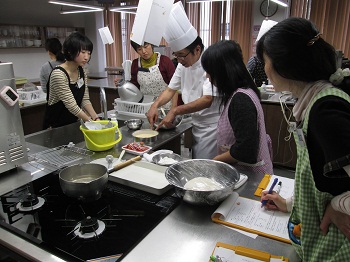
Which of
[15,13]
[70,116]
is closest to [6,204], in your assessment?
[70,116]

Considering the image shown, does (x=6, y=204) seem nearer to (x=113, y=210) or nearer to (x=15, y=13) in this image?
(x=113, y=210)

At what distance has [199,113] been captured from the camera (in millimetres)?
1927

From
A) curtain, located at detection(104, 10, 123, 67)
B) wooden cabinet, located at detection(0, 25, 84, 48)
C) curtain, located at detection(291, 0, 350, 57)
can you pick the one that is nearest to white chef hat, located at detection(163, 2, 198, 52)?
curtain, located at detection(291, 0, 350, 57)

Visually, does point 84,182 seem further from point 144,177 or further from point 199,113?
point 199,113

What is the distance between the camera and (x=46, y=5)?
608 centimetres

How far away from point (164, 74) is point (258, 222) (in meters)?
1.96

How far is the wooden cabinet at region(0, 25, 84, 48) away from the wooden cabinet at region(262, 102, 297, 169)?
5.03 meters

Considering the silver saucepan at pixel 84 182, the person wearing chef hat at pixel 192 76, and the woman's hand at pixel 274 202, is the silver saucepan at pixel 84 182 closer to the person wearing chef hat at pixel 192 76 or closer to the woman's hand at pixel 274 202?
the woman's hand at pixel 274 202

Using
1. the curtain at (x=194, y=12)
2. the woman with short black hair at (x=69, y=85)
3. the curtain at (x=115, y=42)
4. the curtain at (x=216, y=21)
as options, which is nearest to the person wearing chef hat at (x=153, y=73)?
the woman with short black hair at (x=69, y=85)

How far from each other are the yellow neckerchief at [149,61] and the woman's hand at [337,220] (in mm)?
2214

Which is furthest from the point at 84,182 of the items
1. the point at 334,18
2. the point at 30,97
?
the point at 334,18

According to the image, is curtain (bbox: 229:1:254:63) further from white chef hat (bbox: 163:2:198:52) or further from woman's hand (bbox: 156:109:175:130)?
woman's hand (bbox: 156:109:175:130)

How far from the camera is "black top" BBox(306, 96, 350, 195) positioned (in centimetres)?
58

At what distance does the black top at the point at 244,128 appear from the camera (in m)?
1.20
